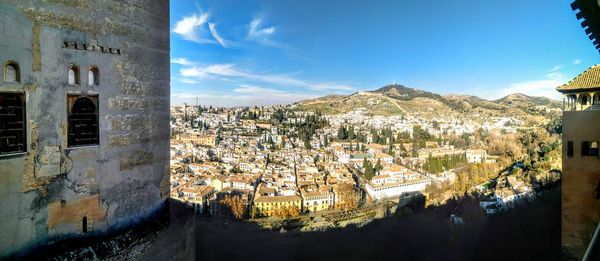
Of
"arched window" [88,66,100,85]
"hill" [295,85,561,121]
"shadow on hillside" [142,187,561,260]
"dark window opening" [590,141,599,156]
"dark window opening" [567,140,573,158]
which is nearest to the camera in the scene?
"arched window" [88,66,100,85]

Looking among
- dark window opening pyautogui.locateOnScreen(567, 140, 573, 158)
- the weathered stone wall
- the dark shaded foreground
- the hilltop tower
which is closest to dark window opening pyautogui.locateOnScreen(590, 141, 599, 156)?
the hilltop tower

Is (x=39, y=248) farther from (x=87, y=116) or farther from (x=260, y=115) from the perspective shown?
(x=260, y=115)

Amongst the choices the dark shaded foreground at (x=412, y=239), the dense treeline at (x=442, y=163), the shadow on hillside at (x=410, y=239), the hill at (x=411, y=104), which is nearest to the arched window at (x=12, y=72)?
the shadow on hillside at (x=410, y=239)

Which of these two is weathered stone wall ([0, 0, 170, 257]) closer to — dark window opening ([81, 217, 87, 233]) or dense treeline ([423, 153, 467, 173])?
Result: dark window opening ([81, 217, 87, 233])

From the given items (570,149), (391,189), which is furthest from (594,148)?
(391,189)

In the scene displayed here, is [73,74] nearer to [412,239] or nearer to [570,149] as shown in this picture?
[570,149]
